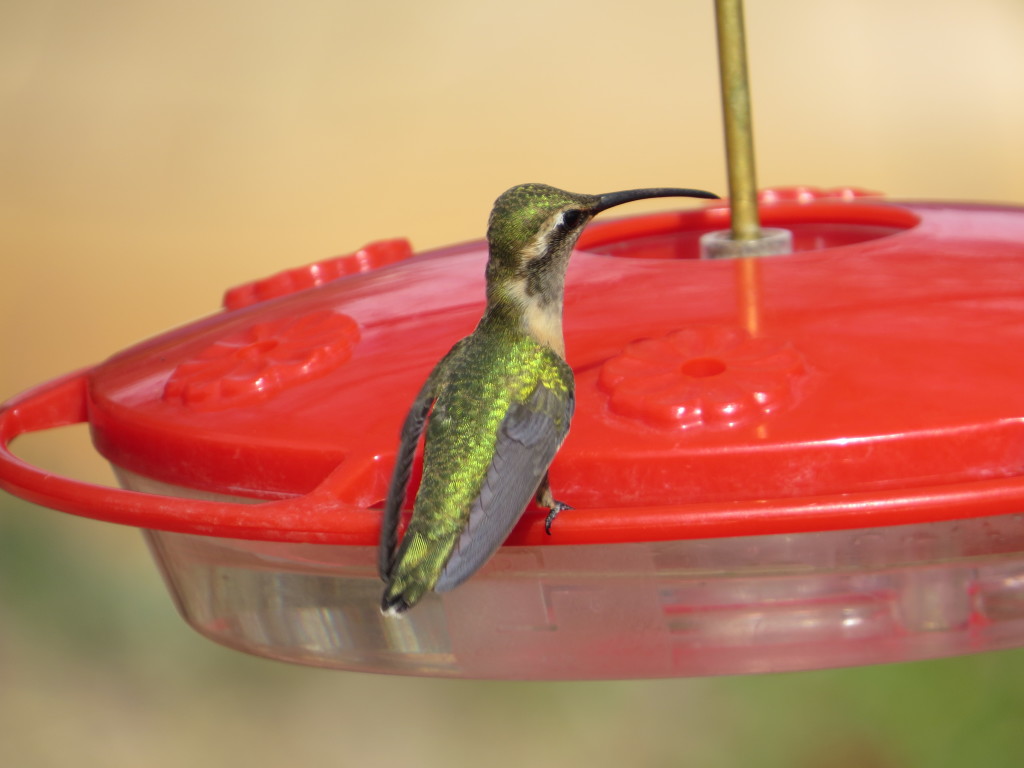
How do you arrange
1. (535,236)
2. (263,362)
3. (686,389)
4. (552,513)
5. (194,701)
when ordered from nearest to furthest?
(552,513), (686,389), (535,236), (263,362), (194,701)

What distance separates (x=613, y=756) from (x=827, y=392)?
406 centimetres

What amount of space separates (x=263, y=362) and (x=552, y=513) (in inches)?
19.0

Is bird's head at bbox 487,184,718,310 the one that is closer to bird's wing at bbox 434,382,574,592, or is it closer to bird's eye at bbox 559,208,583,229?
bird's eye at bbox 559,208,583,229

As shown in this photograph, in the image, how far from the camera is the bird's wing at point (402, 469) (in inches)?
41.1

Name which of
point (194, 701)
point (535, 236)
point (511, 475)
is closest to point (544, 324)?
point (535, 236)

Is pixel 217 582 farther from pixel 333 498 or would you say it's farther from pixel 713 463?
pixel 713 463

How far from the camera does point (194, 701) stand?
5.07 meters

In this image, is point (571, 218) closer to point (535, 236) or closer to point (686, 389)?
point (535, 236)

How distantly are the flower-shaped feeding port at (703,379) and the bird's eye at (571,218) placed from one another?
13 cm

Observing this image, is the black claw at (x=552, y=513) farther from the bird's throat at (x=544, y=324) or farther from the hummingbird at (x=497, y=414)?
the bird's throat at (x=544, y=324)

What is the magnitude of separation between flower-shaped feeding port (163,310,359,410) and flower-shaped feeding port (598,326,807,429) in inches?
12.8

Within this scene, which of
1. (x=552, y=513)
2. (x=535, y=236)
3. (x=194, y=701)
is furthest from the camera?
(x=194, y=701)

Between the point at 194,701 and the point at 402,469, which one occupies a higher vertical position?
the point at 402,469

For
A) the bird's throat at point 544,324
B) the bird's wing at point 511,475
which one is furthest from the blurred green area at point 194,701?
the bird's wing at point 511,475
